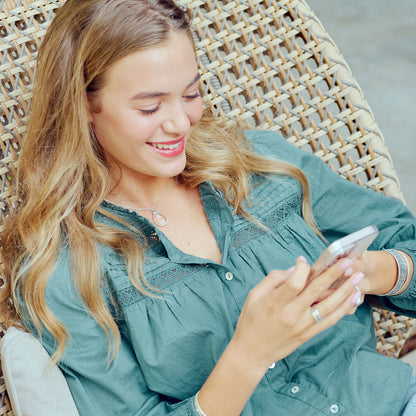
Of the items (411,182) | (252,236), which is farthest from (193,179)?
(411,182)

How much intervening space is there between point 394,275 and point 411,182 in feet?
6.00

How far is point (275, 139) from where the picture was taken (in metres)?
1.55

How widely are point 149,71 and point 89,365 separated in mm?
564

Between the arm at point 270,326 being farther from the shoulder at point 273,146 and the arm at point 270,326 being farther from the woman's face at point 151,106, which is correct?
the shoulder at point 273,146

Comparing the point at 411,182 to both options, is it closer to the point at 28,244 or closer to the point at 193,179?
the point at 193,179

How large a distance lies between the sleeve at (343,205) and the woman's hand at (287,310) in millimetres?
442

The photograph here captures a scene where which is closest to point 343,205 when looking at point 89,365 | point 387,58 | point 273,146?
point 273,146

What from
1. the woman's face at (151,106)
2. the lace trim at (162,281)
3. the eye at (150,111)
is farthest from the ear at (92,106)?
the lace trim at (162,281)

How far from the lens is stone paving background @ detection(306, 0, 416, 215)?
3254mm

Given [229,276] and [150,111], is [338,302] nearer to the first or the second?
[229,276]

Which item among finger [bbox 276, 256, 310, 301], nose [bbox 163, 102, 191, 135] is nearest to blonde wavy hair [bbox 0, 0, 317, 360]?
nose [bbox 163, 102, 191, 135]

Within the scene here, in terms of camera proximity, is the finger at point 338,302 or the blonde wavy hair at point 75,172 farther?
the blonde wavy hair at point 75,172

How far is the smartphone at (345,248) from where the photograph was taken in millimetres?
943

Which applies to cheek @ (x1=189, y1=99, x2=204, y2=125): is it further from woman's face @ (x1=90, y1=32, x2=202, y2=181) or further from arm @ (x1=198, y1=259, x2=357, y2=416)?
arm @ (x1=198, y1=259, x2=357, y2=416)
